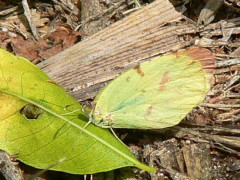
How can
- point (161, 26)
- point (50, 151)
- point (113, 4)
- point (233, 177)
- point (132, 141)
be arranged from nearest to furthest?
point (50, 151) < point (233, 177) < point (132, 141) < point (161, 26) < point (113, 4)

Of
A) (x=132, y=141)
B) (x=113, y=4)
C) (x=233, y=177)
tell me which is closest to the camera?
(x=233, y=177)

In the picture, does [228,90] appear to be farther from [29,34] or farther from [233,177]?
[29,34]

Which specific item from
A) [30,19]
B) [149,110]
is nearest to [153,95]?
[149,110]

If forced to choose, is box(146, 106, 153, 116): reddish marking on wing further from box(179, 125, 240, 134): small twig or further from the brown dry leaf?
the brown dry leaf

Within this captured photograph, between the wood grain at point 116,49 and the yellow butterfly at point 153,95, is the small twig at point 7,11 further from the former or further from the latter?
the yellow butterfly at point 153,95

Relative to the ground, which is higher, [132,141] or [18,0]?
[18,0]

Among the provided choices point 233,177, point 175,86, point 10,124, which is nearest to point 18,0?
point 10,124

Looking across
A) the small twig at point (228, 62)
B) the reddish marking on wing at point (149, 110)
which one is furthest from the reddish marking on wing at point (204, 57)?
the small twig at point (228, 62)

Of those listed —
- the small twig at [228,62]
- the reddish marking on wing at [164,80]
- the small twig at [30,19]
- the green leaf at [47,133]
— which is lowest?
the green leaf at [47,133]
